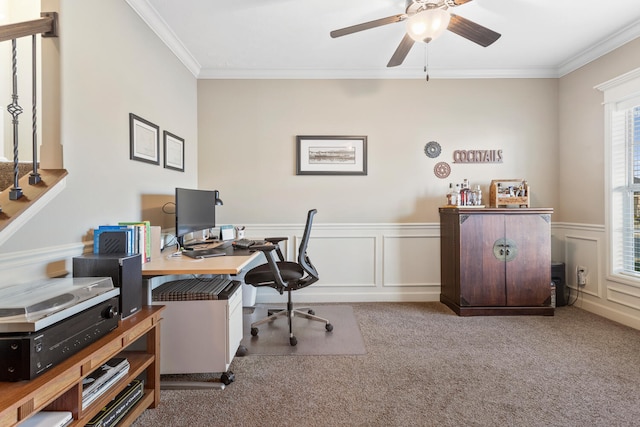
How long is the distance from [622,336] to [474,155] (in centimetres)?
211

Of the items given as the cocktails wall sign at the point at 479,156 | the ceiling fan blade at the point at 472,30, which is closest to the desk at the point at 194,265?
the ceiling fan blade at the point at 472,30

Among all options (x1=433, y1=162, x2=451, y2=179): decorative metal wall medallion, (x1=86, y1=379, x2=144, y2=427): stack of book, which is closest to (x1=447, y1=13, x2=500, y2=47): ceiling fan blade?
(x1=433, y1=162, x2=451, y2=179): decorative metal wall medallion

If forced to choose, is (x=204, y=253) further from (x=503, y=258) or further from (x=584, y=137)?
(x=584, y=137)

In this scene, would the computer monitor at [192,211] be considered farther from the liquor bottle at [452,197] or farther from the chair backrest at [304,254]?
the liquor bottle at [452,197]

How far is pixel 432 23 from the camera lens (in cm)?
187

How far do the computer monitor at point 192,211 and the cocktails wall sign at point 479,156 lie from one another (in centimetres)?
281

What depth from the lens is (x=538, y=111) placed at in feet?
11.4

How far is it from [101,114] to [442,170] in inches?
128

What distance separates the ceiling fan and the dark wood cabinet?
1596mm

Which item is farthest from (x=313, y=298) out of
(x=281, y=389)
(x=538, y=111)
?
(x=538, y=111)

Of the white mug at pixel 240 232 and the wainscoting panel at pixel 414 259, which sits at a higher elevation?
the white mug at pixel 240 232

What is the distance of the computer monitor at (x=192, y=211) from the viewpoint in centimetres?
238

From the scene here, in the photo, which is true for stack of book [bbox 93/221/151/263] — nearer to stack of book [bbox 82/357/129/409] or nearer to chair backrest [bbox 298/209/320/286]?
stack of book [bbox 82/357/129/409]

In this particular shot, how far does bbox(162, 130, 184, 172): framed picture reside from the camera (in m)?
2.73
